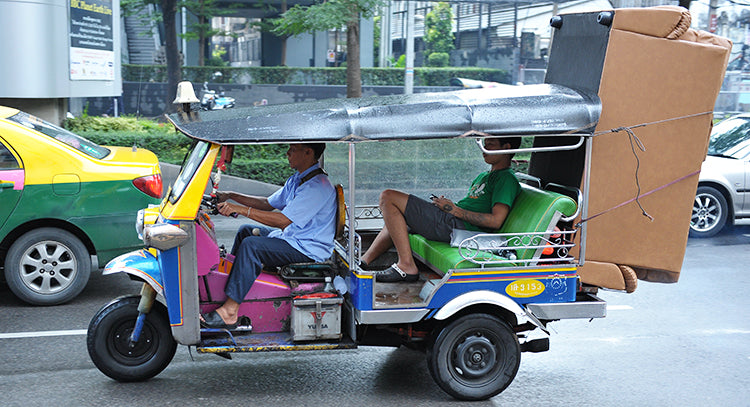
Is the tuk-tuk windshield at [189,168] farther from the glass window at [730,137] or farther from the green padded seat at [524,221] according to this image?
the glass window at [730,137]

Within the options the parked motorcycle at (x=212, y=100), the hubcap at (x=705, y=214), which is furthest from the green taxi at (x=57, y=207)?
the parked motorcycle at (x=212, y=100)

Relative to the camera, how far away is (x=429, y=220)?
5551 millimetres

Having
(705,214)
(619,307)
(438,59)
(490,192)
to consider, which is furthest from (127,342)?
(438,59)

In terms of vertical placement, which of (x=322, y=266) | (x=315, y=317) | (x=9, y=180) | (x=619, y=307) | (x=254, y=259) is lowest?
(x=619, y=307)

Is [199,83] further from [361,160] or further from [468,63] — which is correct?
[361,160]

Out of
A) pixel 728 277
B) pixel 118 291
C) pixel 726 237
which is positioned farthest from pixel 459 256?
pixel 726 237

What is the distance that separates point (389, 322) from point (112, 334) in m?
1.79

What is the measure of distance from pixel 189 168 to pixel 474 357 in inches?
88.1

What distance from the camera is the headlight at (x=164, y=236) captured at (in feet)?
15.4

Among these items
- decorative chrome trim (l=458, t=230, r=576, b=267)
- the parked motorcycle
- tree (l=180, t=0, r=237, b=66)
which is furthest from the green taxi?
the parked motorcycle

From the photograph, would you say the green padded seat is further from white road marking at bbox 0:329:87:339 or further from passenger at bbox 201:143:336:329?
white road marking at bbox 0:329:87:339

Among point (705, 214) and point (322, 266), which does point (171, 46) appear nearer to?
point (705, 214)

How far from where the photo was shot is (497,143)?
550cm

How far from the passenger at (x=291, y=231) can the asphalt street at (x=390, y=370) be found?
22.9 inches
